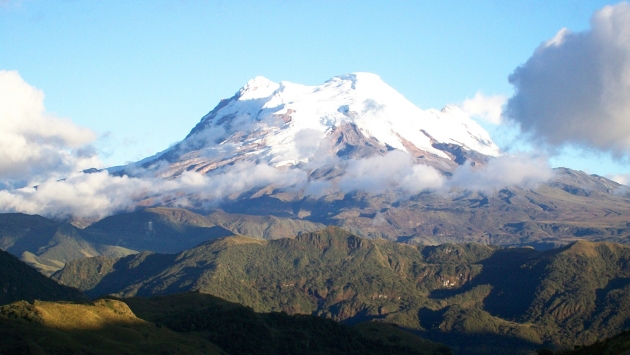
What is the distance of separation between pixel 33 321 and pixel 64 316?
8.46m

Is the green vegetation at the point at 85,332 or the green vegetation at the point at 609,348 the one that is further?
the green vegetation at the point at 85,332

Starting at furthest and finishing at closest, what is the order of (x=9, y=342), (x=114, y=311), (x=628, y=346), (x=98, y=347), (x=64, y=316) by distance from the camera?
1. (x=114, y=311)
2. (x=64, y=316)
3. (x=98, y=347)
4. (x=9, y=342)
5. (x=628, y=346)

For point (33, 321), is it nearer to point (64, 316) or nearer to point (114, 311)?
point (64, 316)

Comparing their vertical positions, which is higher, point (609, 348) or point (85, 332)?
point (609, 348)

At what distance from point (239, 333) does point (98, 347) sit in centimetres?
4922

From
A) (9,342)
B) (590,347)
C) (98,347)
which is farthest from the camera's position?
(98,347)

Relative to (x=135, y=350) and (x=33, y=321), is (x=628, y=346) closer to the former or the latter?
(x=135, y=350)

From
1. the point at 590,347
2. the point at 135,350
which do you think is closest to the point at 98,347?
the point at 135,350

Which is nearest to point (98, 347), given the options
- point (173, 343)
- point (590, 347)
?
point (173, 343)

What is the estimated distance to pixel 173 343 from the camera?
552 ft

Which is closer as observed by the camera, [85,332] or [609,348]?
[609,348]

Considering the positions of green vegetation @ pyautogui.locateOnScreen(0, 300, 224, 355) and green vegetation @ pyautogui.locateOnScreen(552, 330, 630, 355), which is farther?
green vegetation @ pyautogui.locateOnScreen(0, 300, 224, 355)

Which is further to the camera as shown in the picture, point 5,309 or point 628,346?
point 5,309

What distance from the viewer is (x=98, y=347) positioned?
15375 cm
